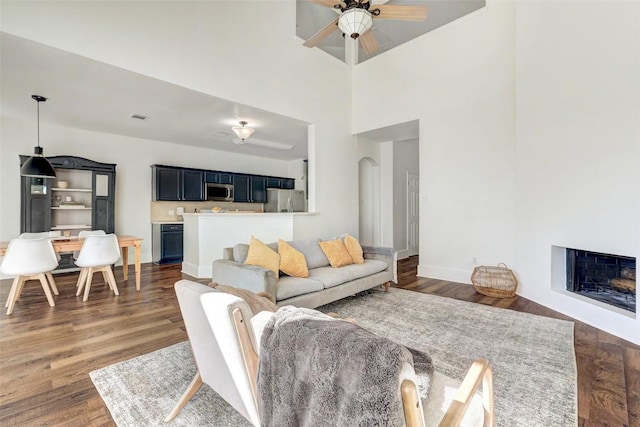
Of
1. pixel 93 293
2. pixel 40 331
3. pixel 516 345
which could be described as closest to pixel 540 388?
pixel 516 345

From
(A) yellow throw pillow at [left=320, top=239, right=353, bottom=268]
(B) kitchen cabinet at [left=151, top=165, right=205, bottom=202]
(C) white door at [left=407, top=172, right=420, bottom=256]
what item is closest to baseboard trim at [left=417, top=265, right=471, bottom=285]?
(A) yellow throw pillow at [left=320, top=239, right=353, bottom=268]

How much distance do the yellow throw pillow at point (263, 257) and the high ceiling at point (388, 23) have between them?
4.65m

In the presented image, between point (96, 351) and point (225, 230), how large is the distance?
9.13 ft

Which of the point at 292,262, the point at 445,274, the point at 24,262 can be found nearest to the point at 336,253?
the point at 292,262

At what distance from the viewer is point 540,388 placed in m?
1.88

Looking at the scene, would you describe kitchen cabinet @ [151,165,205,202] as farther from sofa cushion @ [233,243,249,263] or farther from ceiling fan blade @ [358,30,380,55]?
ceiling fan blade @ [358,30,380,55]

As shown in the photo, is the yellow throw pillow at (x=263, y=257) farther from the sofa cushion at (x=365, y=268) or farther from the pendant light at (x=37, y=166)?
the pendant light at (x=37, y=166)

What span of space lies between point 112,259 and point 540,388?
4.56m

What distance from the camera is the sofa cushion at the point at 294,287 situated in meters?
2.79

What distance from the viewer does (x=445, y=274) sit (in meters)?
4.83

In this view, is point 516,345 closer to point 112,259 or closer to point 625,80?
point 625,80

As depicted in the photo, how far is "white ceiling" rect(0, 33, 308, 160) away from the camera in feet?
10.2

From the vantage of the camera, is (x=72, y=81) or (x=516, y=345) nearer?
(x=516, y=345)

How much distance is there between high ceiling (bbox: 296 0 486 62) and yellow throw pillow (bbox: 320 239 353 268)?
4128 mm
